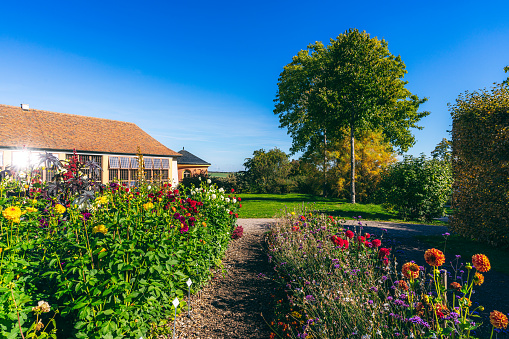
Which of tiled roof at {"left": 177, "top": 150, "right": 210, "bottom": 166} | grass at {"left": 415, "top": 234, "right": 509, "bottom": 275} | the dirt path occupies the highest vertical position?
tiled roof at {"left": 177, "top": 150, "right": 210, "bottom": 166}

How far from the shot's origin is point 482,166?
634 cm

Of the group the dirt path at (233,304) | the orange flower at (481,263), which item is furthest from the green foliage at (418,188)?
the orange flower at (481,263)

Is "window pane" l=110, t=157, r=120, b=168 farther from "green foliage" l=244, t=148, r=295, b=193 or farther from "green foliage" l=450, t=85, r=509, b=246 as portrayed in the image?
"green foliage" l=450, t=85, r=509, b=246

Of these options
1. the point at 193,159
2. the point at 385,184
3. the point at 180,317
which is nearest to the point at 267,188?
the point at 193,159

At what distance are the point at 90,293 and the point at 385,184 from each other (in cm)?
1214

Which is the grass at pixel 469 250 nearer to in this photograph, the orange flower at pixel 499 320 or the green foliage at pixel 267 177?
the orange flower at pixel 499 320

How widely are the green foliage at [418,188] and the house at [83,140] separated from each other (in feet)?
35.9

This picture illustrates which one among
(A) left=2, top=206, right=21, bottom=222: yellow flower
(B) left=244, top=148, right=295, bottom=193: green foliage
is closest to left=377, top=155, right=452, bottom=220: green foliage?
(A) left=2, top=206, right=21, bottom=222: yellow flower

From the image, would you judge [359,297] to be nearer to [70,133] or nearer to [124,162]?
[124,162]

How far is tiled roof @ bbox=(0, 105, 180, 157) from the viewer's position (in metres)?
16.1

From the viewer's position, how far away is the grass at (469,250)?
5118mm

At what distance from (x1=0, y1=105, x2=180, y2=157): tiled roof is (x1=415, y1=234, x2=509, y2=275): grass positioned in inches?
758

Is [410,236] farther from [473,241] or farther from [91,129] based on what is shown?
[91,129]

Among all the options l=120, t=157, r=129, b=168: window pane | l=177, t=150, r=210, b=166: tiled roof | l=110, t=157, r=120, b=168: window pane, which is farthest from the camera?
l=177, t=150, r=210, b=166: tiled roof
